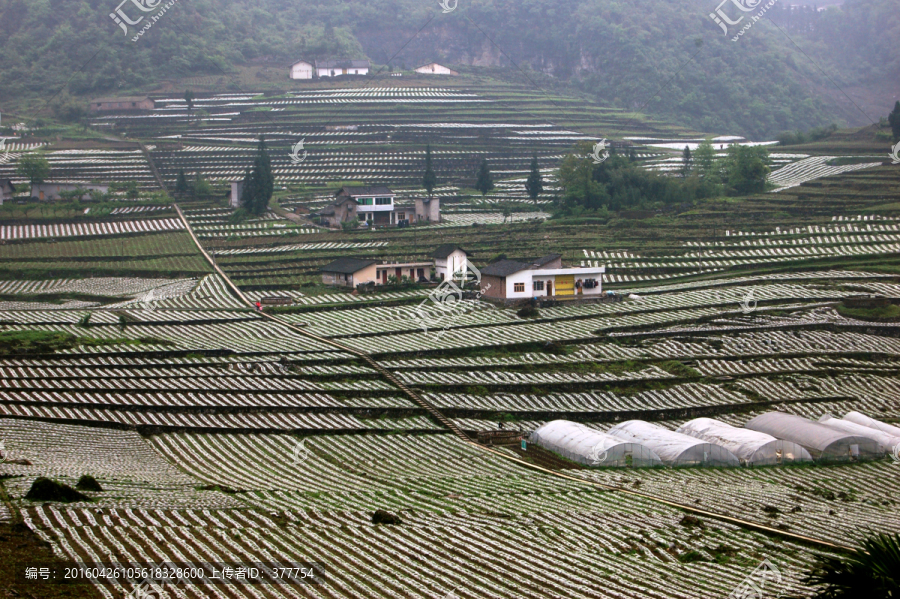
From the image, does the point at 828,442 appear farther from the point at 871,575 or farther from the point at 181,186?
the point at 181,186

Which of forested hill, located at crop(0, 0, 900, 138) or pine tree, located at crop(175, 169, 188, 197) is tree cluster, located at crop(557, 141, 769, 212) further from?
forested hill, located at crop(0, 0, 900, 138)

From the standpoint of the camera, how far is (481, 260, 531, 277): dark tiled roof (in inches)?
2163

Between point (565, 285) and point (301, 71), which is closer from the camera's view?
point (565, 285)

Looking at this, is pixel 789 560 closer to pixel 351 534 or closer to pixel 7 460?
pixel 351 534

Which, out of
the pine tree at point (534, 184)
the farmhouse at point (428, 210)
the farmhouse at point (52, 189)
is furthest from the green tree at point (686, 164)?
the farmhouse at point (52, 189)

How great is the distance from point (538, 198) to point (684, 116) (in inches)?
→ 2253

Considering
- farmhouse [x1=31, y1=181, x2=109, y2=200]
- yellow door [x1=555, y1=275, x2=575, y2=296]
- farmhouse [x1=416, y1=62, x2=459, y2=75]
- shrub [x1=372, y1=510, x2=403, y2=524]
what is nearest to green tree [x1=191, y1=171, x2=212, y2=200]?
farmhouse [x1=31, y1=181, x2=109, y2=200]

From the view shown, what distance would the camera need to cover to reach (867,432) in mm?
36062

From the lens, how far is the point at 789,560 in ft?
74.2

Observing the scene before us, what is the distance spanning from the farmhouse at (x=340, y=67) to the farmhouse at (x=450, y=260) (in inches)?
2950

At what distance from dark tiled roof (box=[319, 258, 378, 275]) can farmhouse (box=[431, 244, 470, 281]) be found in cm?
404

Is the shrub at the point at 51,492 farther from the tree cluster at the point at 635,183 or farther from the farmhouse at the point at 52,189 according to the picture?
the farmhouse at the point at 52,189

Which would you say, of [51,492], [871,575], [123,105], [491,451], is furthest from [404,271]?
[123,105]

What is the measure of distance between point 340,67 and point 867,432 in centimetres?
10469
